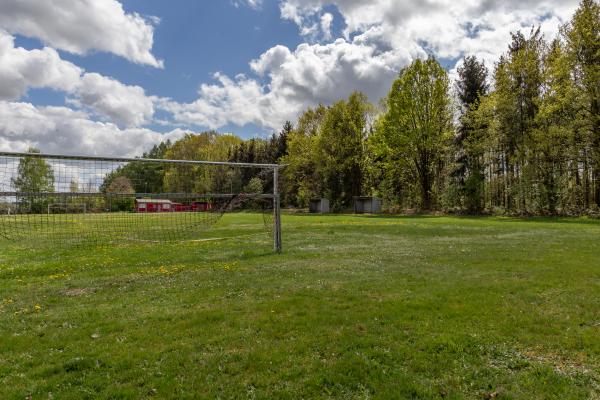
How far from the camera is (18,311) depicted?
7387 mm

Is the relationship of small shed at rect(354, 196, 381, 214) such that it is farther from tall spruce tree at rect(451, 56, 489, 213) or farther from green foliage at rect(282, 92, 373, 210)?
tall spruce tree at rect(451, 56, 489, 213)

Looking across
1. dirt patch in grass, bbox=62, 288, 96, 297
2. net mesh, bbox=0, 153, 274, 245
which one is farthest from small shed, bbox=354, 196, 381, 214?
dirt patch in grass, bbox=62, 288, 96, 297

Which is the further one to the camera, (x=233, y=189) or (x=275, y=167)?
(x=233, y=189)

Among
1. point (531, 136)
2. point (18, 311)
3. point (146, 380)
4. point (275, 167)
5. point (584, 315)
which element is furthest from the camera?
Answer: point (531, 136)

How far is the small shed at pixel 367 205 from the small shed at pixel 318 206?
4.68m

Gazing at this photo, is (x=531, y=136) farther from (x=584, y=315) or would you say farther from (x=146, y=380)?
(x=146, y=380)

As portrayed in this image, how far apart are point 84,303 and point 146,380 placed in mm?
4105

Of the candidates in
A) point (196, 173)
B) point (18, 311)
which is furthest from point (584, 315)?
point (196, 173)

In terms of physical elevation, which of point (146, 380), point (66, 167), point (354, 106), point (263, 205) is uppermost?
point (354, 106)

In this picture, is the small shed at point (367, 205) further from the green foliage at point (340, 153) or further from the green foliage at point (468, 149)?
the green foliage at point (468, 149)

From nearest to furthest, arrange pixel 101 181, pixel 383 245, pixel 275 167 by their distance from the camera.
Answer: pixel 101 181, pixel 275 167, pixel 383 245

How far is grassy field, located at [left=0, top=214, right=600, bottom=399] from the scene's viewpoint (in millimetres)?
4516

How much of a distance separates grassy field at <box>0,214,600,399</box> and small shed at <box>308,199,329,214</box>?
43.2m

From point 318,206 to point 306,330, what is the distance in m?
50.3
